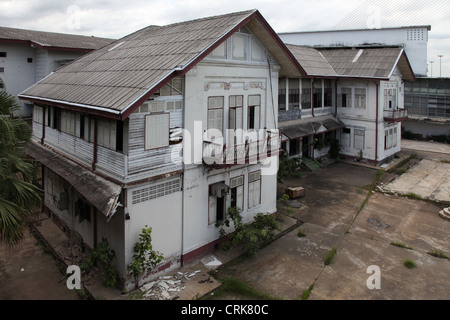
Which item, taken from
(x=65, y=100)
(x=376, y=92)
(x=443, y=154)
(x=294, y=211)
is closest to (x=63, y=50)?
(x=65, y=100)

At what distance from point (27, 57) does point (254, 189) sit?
17.8 m

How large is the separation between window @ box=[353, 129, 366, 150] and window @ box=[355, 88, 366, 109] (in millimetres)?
1691

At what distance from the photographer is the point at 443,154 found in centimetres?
2792

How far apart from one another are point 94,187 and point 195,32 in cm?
599

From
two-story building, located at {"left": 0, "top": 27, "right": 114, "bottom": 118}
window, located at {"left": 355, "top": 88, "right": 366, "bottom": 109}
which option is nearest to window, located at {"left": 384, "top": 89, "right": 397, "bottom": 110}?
window, located at {"left": 355, "top": 88, "right": 366, "bottom": 109}

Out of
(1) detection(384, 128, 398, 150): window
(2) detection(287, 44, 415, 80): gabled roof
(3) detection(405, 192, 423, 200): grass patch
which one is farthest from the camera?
(1) detection(384, 128, 398, 150): window

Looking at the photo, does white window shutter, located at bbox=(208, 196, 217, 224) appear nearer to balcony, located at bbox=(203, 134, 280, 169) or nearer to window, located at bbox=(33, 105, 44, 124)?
balcony, located at bbox=(203, 134, 280, 169)

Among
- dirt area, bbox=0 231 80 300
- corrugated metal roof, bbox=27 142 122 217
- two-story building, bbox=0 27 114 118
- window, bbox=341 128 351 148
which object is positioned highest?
two-story building, bbox=0 27 114 118

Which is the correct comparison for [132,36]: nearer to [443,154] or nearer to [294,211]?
[294,211]

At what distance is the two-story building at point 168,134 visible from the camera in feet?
32.5

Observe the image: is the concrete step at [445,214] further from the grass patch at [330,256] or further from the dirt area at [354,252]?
the grass patch at [330,256]

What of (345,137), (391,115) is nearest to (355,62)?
(391,115)

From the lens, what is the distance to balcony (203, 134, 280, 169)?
11.5 meters

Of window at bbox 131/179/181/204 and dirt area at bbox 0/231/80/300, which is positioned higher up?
window at bbox 131/179/181/204
